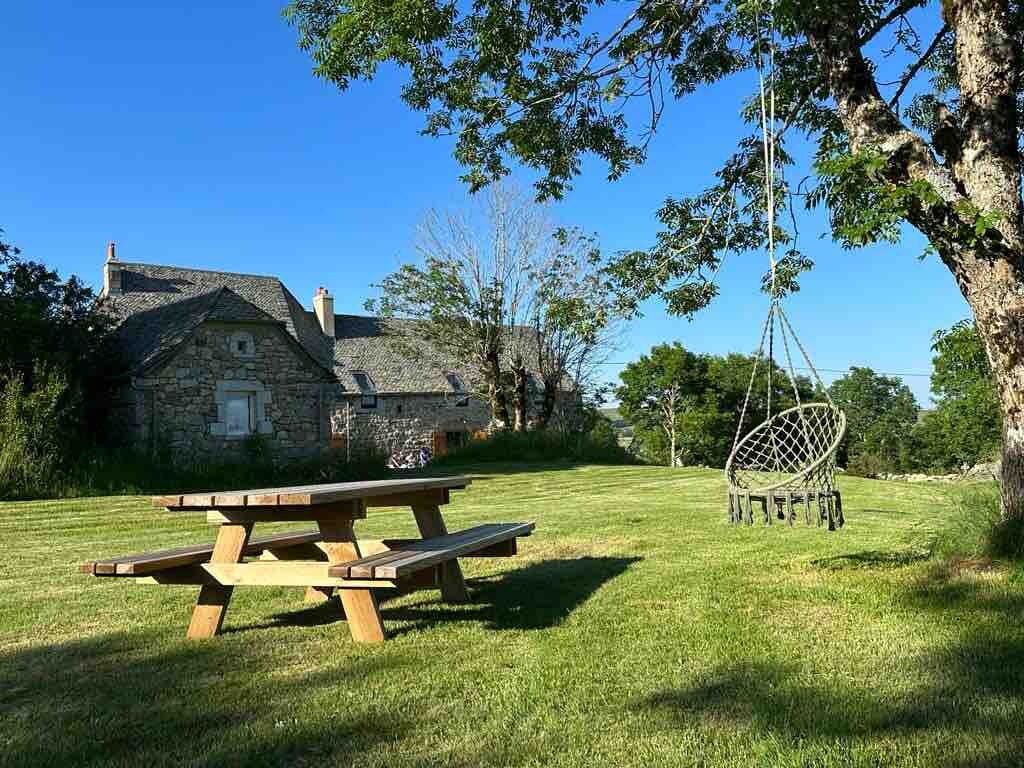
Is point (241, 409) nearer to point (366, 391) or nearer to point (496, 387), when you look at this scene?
point (496, 387)

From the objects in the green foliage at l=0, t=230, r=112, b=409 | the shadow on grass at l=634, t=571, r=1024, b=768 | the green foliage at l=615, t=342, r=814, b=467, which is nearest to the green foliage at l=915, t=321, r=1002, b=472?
the green foliage at l=615, t=342, r=814, b=467

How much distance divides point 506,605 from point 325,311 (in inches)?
1301

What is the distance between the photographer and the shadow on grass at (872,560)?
5.80 metres

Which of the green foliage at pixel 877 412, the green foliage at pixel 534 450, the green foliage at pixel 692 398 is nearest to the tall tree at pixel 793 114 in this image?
the green foliage at pixel 534 450

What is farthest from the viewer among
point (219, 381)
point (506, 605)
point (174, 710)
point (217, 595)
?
point (219, 381)

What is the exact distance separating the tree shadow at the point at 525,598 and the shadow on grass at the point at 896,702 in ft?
4.46

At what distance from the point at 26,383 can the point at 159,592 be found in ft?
41.6

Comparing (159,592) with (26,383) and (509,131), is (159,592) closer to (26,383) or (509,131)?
(509,131)

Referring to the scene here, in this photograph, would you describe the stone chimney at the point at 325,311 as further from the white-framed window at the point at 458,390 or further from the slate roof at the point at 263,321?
the white-framed window at the point at 458,390

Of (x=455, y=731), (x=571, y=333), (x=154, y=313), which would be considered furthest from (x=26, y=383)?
(x=455, y=731)

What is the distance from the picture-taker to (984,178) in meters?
5.31

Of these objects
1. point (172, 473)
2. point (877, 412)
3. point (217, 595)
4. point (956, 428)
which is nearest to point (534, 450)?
point (172, 473)

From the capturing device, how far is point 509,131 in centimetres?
781

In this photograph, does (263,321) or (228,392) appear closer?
(228,392)
